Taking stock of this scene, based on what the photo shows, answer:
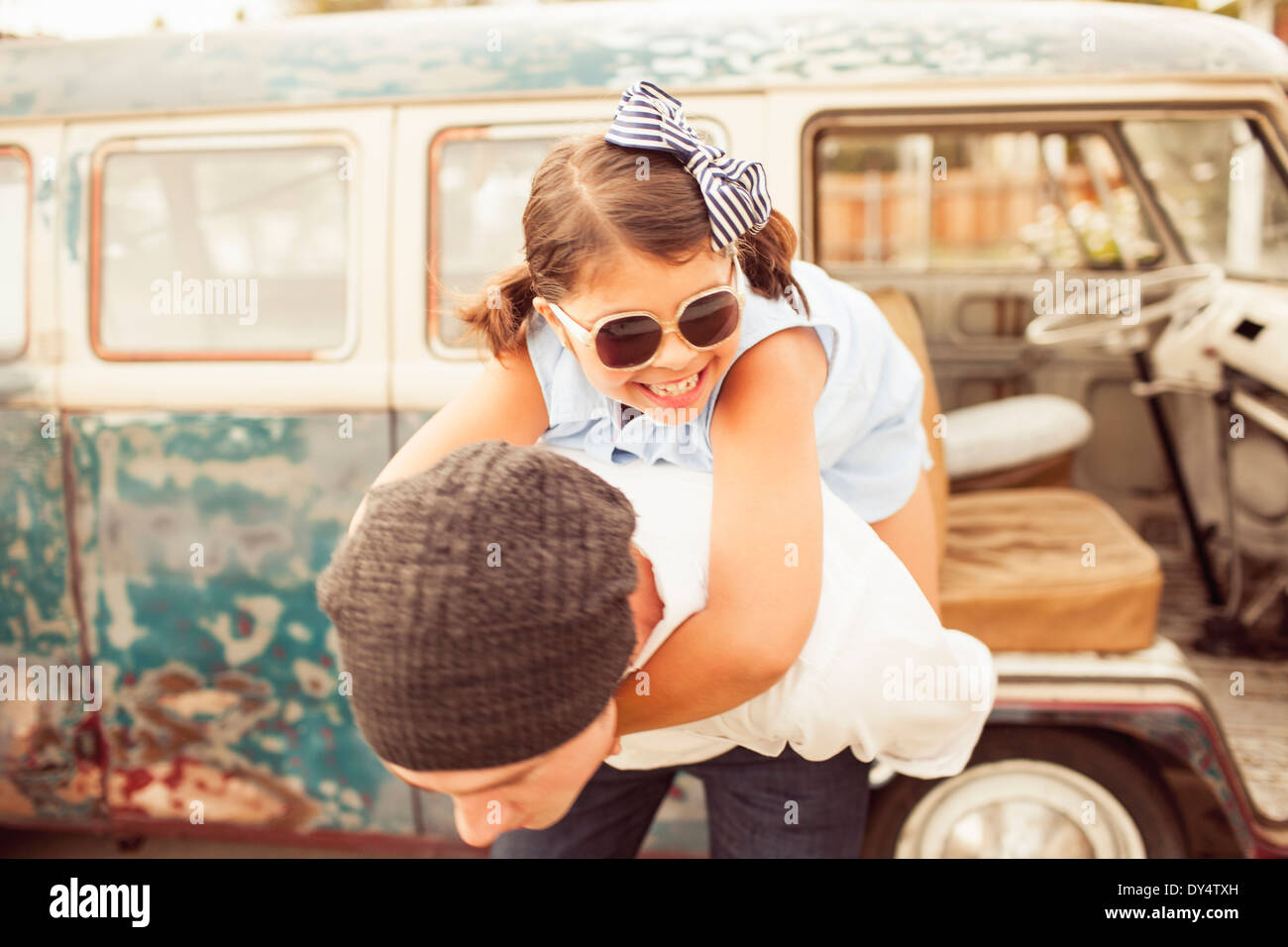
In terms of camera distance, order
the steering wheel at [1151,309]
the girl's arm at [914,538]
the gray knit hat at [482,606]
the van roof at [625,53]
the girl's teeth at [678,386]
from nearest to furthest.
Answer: the gray knit hat at [482,606]
the girl's teeth at [678,386]
the girl's arm at [914,538]
the van roof at [625,53]
the steering wheel at [1151,309]

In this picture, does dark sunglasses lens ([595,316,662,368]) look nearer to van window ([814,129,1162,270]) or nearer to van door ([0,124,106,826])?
van window ([814,129,1162,270])

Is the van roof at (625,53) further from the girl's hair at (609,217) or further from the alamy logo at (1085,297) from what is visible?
the alamy logo at (1085,297)

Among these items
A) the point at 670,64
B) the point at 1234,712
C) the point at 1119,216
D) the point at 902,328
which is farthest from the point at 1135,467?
the point at 670,64

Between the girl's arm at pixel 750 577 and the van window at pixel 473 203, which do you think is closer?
the girl's arm at pixel 750 577

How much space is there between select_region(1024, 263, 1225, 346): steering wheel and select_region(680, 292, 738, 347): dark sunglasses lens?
203cm

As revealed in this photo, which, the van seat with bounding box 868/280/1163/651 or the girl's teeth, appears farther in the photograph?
the van seat with bounding box 868/280/1163/651

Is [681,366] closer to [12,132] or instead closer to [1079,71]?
[1079,71]

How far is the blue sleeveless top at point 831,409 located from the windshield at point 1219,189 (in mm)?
1288

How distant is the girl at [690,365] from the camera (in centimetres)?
97

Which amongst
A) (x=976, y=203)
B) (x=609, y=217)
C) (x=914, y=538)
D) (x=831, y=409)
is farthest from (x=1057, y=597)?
(x=976, y=203)

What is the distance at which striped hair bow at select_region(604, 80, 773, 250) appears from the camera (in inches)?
39.5
